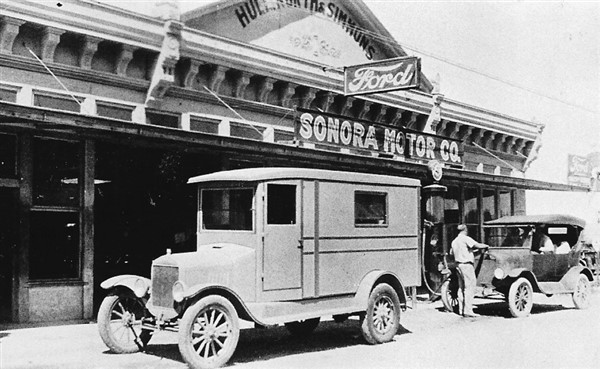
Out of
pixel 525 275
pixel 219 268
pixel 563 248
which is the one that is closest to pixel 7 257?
pixel 219 268

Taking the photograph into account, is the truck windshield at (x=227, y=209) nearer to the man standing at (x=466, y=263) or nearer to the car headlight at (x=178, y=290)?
the car headlight at (x=178, y=290)

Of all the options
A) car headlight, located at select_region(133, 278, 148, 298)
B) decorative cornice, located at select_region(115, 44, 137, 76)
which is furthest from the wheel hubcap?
decorative cornice, located at select_region(115, 44, 137, 76)

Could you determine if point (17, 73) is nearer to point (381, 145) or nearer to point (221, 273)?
point (221, 273)

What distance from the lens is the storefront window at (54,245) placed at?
10.6 meters

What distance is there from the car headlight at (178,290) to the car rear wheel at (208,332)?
173 millimetres

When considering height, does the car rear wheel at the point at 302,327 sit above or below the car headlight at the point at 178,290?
below

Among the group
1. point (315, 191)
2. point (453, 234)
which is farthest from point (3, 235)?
point (453, 234)

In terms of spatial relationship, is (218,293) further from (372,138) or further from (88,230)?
(372,138)

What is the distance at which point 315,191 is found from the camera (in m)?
8.50

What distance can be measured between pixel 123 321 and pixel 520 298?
24.5 ft

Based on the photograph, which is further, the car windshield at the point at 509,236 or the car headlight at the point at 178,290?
the car windshield at the point at 509,236

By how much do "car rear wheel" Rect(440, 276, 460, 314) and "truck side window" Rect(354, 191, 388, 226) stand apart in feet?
11.2

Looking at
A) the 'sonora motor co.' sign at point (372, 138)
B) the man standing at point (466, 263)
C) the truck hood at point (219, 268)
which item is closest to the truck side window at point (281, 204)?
the truck hood at point (219, 268)

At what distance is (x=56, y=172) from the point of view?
36.2 feet
